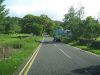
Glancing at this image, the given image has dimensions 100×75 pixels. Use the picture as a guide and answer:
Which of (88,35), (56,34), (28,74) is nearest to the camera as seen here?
(28,74)

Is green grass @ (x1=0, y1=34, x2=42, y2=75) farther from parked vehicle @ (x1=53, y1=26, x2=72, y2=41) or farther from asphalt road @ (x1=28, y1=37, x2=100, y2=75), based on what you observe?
parked vehicle @ (x1=53, y1=26, x2=72, y2=41)

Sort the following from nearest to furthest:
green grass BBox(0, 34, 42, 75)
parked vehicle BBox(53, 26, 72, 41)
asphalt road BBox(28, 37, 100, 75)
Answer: asphalt road BBox(28, 37, 100, 75) → green grass BBox(0, 34, 42, 75) → parked vehicle BBox(53, 26, 72, 41)

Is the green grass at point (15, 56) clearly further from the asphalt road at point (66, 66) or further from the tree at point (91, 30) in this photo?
the tree at point (91, 30)

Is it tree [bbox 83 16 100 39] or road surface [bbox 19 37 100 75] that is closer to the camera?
road surface [bbox 19 37 100 75]

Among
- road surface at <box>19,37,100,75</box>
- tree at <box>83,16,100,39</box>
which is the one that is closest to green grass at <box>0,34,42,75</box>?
road surface at <box>19,37,100,75</box>

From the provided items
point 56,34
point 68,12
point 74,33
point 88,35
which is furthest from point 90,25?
point 68,12

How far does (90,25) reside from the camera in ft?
263

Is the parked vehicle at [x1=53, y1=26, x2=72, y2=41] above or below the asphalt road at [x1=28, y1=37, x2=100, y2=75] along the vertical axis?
below

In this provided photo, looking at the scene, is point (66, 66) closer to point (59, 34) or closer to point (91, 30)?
point (91, 30)

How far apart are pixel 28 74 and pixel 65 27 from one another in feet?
316

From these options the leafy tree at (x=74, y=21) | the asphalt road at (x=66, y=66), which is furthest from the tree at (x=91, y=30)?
the asphalt road at (x=66, y=66)

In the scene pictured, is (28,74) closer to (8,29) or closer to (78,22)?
(78,22)

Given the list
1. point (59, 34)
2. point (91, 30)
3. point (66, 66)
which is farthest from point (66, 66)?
point (59, 34)

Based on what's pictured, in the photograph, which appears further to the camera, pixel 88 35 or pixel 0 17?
pixel 0 17
